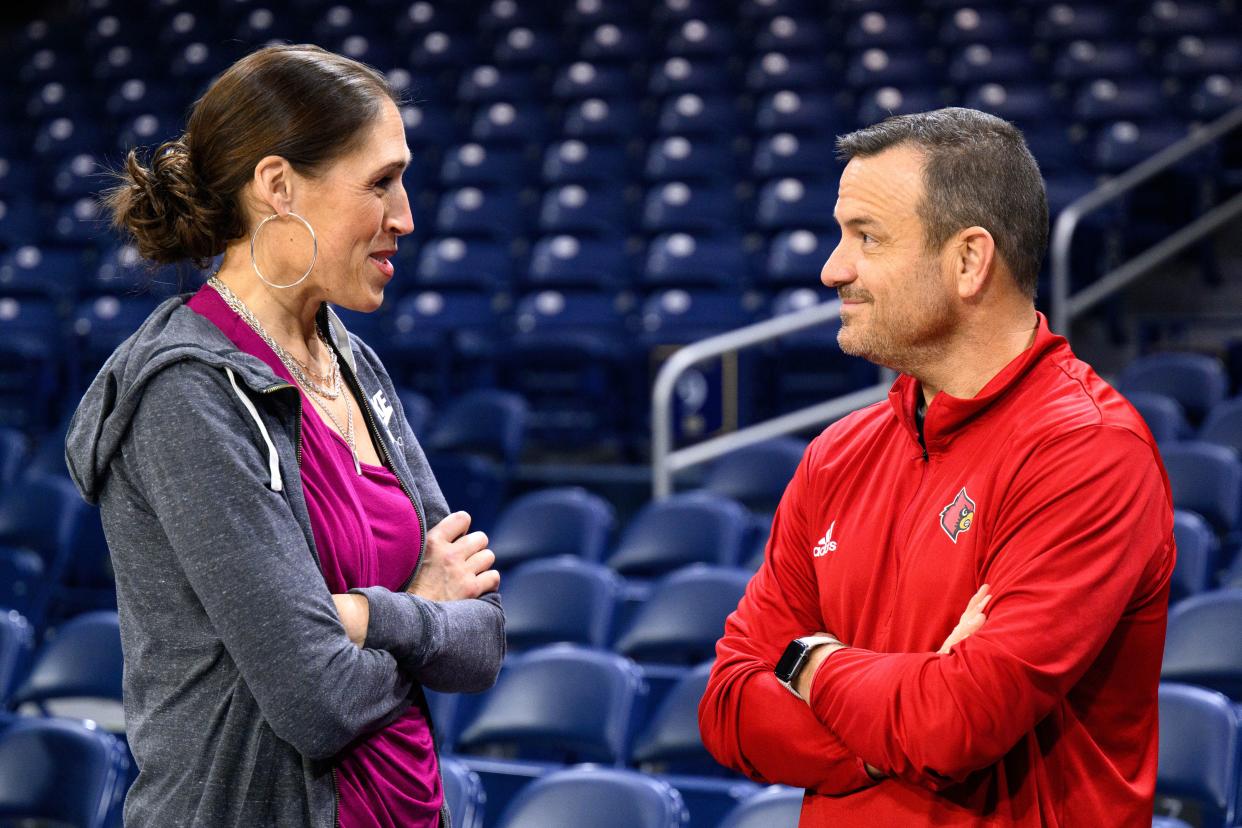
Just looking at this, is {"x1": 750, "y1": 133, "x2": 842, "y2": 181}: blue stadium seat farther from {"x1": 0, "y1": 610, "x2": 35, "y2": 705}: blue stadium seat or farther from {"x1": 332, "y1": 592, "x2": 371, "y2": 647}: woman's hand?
{"x1": 332, "y1": 592, "x2": 371, "y2": 647}: woman's hand

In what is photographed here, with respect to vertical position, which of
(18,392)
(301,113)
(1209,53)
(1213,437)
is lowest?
(18,392)

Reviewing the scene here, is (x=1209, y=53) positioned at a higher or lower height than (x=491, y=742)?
higher

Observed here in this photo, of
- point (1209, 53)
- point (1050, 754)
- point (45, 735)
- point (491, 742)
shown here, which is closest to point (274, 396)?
point (1050, 754)

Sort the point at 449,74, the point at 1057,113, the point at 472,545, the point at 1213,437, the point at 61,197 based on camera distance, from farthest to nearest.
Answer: the point at 449,74 → the point at 61,197 → the point at 1057,113 → the point at 1213,437 → the point at 472,545

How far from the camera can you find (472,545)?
1760mm

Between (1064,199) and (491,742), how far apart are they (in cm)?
471

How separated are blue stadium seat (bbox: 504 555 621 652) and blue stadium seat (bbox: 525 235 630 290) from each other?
10.5 feet

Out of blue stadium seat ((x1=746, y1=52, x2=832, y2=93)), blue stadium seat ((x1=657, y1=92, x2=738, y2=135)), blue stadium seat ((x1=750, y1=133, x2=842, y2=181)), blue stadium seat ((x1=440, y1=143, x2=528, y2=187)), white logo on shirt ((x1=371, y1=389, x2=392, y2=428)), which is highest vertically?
white logo on shirt ((x1=371, y1=389, x2=392, y2=428))

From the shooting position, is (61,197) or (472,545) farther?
(61,197)

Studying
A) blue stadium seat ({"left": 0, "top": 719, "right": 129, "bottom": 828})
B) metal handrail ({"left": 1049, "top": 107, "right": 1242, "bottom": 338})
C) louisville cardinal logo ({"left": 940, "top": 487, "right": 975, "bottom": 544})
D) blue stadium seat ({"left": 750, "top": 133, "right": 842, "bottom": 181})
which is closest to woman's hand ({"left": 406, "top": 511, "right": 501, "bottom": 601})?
louisville cardinal logo ({"left": 940, "top": 487, "right": 975, "bottom": 544})

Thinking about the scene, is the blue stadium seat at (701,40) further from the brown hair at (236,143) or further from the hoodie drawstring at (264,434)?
the hoodie drawstring at (264,434)

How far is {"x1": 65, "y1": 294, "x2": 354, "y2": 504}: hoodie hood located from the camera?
148cm

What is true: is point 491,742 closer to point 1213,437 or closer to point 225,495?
point 225,495

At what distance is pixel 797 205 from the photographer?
7527 mm
